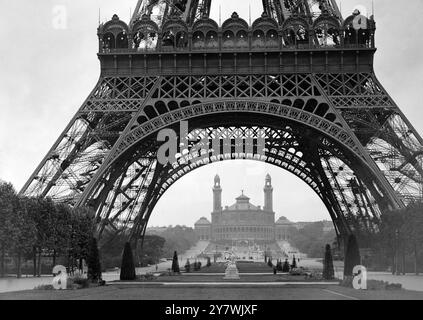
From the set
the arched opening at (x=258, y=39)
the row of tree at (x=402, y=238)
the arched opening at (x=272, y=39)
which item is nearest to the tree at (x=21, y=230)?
the arched opening at (x=258, y=39)

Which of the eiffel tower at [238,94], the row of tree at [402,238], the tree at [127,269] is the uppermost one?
the eiffel tower at [238,94]

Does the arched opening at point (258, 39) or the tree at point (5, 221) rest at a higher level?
the arched opening at point (258, 39)

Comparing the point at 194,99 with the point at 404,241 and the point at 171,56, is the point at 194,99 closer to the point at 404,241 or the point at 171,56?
the point at 171,56

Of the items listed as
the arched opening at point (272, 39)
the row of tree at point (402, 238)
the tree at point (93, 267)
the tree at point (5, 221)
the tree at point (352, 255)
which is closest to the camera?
→ the tree at point (93, 267)

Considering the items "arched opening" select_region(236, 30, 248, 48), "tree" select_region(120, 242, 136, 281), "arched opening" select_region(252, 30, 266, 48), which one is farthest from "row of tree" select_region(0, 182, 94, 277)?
"arched opening" select_region(252, 30, 266, 48)

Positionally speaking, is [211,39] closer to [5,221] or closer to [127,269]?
[127,269]

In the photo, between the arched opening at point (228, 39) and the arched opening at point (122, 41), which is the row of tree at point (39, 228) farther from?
the arched opening at point (228, 39)

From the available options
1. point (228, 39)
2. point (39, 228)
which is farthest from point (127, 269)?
point (228, 39)
